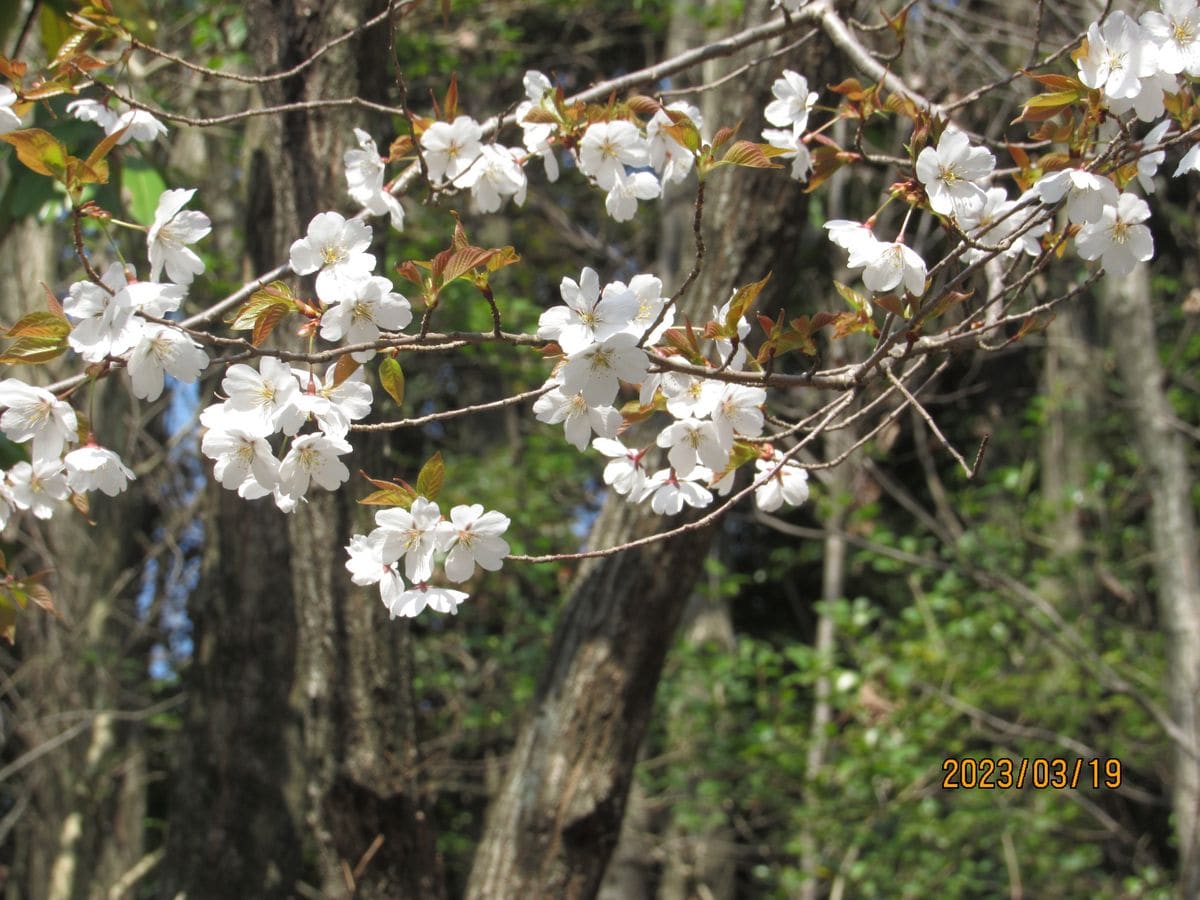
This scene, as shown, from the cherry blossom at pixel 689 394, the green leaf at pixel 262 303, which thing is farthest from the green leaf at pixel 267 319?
the cherry blossom at pixel 689 394

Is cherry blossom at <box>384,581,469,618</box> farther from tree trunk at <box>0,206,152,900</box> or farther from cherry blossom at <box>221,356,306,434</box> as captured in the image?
tree trunk at <box>0,206,152,900</box>

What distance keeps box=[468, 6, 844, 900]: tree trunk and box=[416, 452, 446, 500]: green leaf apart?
872 millimetres

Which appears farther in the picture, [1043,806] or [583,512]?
[583,512]

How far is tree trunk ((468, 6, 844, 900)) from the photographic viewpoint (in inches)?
72.1

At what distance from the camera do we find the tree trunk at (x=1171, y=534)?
108 inches

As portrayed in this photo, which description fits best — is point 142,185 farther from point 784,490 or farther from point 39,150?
point 784,490

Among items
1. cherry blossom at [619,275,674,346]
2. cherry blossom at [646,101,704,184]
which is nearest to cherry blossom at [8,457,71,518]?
cherry blossom at [619,275,674,346]

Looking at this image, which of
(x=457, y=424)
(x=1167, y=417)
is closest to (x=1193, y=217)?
(x=1167, y=417)

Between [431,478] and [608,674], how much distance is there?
3.14ft

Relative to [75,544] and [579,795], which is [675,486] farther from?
[75,544]

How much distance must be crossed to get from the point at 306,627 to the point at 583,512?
267 cm

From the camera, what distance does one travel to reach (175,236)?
3.49 ft

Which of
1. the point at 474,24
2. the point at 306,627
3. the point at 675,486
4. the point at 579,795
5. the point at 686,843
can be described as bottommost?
the point at 686,843

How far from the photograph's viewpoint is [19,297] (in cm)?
390
